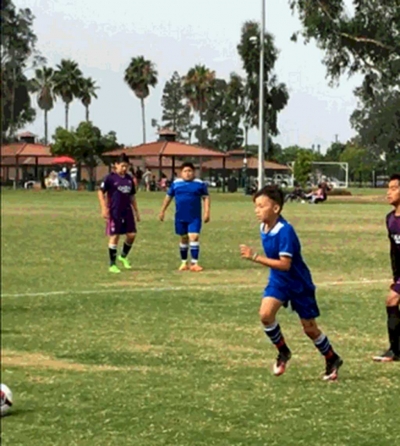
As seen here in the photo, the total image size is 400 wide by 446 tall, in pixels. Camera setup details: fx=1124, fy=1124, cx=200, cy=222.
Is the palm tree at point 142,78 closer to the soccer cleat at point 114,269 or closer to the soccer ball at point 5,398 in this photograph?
the soccer ball at point 5,398

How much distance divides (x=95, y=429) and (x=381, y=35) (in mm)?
51730

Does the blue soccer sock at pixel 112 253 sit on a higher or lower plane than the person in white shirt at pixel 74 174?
lower

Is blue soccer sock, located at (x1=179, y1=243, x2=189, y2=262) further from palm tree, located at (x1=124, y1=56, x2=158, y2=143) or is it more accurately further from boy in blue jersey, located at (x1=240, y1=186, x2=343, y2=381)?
palm tree, located at (x1=124, y1=56, x2=158, y2=143)

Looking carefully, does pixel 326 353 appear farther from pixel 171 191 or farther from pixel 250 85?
pixel 250 85

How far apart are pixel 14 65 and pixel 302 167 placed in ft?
256

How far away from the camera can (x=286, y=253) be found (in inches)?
271

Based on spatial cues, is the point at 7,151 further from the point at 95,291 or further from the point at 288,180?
the point at 288,180

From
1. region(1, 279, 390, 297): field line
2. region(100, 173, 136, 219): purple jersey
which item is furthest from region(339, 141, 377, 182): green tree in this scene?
region(1, 279, 390, 297): field line

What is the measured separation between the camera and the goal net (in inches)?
3757

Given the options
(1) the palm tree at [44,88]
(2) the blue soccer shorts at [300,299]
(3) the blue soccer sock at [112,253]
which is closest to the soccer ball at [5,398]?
(1) the palm tree at [44,88]

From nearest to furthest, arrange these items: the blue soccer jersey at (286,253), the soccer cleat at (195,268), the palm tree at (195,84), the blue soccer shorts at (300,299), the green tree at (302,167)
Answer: the palm tree at (195,84), the blue soccer jersey at (286,253), the blue soccer shorts at (300,299), the soccer cleat at (195,268), the green tree at (302,167)

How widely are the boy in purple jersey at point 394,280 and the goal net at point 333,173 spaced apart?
275ft

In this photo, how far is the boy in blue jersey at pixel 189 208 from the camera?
16312mm

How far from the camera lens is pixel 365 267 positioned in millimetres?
17359
